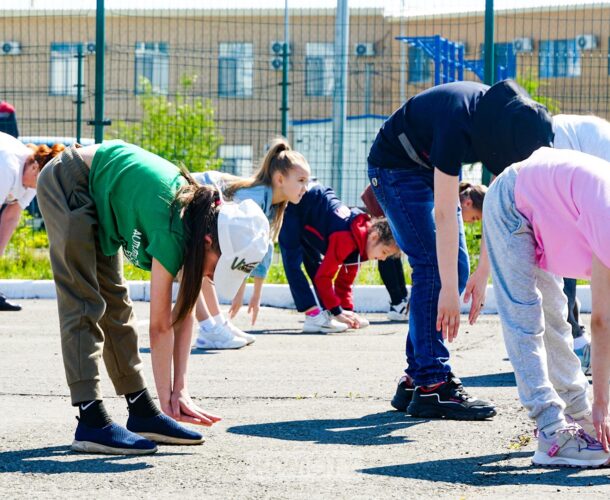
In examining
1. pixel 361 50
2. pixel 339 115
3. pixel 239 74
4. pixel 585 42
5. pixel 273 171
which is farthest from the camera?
pixel 239 74

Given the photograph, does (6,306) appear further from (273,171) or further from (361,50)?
(361,50)

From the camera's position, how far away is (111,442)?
4.32 metres

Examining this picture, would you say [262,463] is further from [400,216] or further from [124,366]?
[400,216]

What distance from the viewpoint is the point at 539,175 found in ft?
13.2

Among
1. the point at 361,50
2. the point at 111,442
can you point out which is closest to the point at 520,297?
the point at 111,442

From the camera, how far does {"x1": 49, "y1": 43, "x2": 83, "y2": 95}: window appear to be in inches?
483

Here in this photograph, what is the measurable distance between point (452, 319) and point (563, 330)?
19.1 inches

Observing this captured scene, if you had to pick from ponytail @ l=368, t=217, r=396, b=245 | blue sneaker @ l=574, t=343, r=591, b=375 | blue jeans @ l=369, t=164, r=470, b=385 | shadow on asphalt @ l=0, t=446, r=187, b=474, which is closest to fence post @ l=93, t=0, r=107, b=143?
ponytail @ l=368, t=217, r=396, b=245

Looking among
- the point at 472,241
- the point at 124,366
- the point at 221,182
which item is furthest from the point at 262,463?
the point at 472,241

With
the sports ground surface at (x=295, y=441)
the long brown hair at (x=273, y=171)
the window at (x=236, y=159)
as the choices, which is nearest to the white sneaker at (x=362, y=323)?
the sports ground surface at (x=295, y=441)

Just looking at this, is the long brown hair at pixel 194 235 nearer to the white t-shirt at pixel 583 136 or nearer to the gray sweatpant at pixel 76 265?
the gray sweatpant at pixel 76 265

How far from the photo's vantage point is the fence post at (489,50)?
10.2 m

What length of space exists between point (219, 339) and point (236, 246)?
11.5 feet

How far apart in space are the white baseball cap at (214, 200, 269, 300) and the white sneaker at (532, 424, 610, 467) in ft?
4.06
